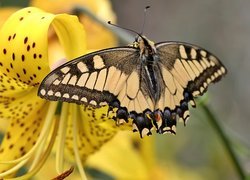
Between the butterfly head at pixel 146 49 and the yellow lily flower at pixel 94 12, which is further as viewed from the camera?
the yellow lily flower at pixel 94 12

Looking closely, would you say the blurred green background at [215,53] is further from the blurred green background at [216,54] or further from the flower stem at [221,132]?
the flower stem at [221,132]

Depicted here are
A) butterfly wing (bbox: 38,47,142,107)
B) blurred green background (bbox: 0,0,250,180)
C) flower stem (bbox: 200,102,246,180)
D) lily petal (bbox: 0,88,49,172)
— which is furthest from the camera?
blurred green background (bbox: 0,0,250,180)

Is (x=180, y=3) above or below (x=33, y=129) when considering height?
above

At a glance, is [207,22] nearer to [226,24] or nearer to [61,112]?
[226,24]

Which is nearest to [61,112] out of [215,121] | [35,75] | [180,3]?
[35,75]

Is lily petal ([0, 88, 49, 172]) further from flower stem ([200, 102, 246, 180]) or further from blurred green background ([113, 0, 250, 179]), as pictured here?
blurred green background ([113, 0, 250, 179])

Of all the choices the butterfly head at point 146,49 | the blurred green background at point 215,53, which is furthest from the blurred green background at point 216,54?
the butterfly head at point 146,49

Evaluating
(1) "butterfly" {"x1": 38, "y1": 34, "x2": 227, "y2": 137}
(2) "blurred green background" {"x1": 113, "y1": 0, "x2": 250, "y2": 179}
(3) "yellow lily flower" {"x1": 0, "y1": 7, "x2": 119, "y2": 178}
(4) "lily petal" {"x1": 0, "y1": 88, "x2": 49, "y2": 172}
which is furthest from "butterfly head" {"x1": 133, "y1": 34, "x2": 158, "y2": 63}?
(2) "blurred green background" {"x1": 113, "y1": 0, "x2": 250, "y2": 179}
